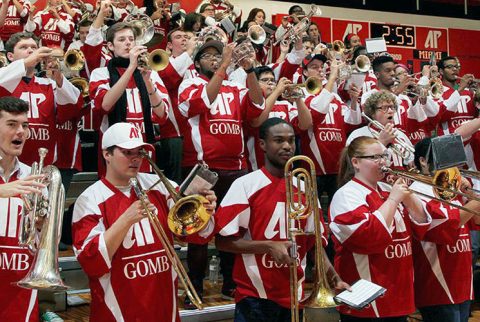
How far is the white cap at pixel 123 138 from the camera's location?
10.9ft

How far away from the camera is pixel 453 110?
22.8 feet

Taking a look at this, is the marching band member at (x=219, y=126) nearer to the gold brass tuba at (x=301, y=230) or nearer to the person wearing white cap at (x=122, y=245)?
the gold brass tuba at (x=301, y=230)

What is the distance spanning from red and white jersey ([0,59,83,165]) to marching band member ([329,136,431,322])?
2.11 metres

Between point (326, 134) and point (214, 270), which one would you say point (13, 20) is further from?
point (214, 270)

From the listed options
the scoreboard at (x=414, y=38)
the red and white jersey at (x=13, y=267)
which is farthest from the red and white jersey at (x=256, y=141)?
the scoreboard at (x=414, y=38)

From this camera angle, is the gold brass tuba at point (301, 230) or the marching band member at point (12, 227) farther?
the gold brass tuba at point (301, 230)

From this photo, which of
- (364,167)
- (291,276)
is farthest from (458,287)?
(291,276)

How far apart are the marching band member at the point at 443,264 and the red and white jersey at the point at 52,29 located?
5.65 meters

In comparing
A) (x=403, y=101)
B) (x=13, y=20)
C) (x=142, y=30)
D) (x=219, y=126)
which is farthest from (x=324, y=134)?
(x=13, y=20)

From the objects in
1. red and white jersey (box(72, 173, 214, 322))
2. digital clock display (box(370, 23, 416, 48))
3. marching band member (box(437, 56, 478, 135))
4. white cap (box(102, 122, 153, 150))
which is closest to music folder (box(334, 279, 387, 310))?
red and white jersey (box(72, 173, 214, 322))

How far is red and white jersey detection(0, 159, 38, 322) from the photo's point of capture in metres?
3.13

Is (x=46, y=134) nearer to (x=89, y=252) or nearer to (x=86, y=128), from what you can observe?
(x=86, y=128)

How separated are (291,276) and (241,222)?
17.6 inches

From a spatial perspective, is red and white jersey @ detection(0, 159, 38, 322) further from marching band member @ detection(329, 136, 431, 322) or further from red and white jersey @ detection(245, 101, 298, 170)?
red and white jersey @ detection(245, 101, 298, 170)
